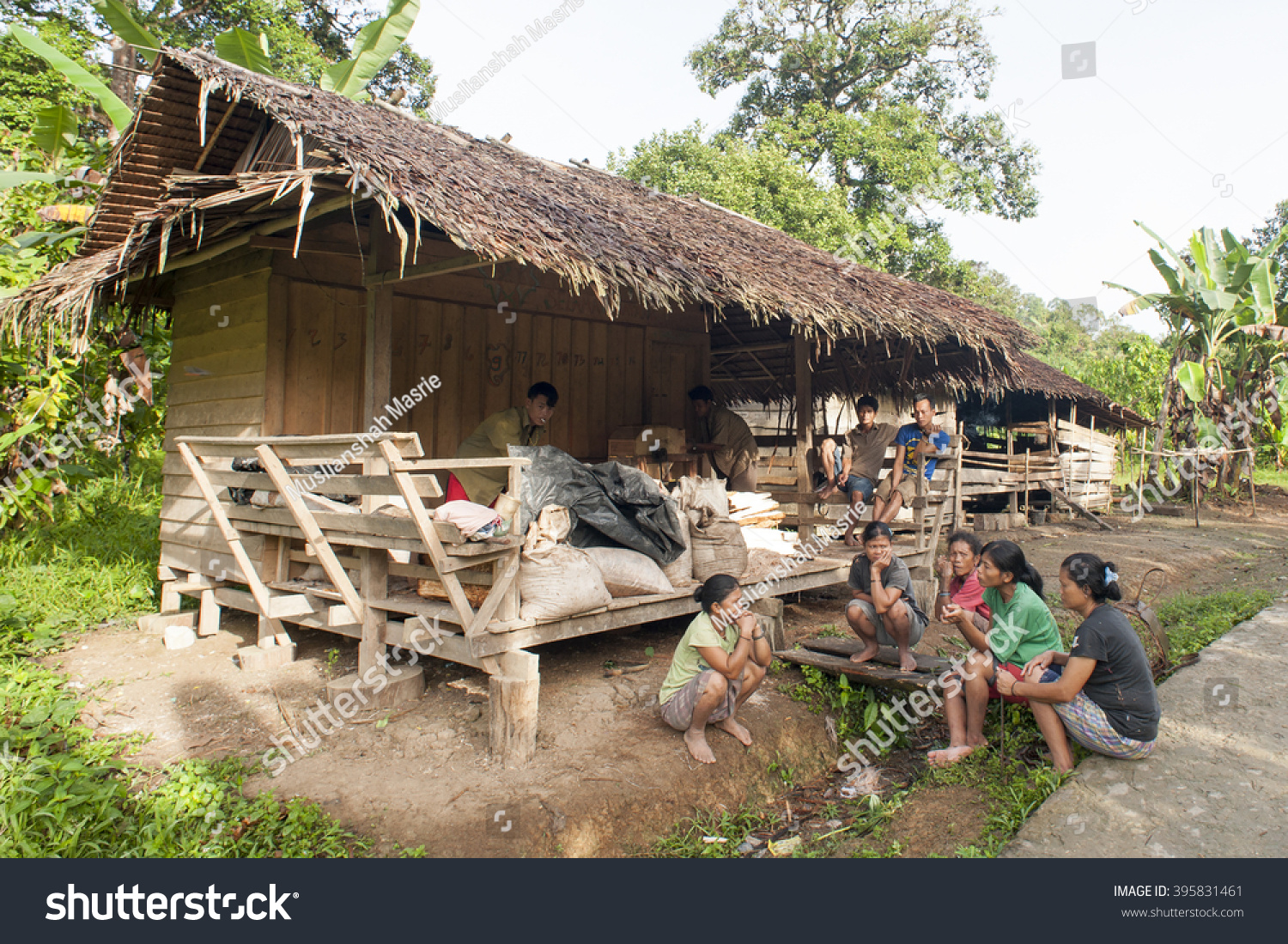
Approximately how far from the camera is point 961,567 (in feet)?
13.7

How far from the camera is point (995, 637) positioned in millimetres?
3820

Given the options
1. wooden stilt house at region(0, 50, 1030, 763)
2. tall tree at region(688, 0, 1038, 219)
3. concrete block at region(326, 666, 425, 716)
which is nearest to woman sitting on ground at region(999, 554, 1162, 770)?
wooden stilt house at region(0, 50, 1030, 763)

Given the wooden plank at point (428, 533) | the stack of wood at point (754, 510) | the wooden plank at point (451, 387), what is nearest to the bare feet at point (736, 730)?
the wooden plank at point (428, 533)

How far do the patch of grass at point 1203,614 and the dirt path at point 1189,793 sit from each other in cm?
105

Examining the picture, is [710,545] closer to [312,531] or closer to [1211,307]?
→ [312,531]

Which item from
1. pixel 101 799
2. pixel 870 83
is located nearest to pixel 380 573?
pixel 101 799

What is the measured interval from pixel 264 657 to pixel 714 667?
9.76 ft

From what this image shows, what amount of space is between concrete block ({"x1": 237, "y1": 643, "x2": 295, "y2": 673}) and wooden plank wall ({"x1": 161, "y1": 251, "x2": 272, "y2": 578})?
798 millimetres

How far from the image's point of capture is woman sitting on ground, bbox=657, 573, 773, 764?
12.3 feet

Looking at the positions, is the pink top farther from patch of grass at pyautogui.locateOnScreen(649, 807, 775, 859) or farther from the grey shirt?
patch of grass at pyautogui.locateOnScreen(649, 807, 775, 859)

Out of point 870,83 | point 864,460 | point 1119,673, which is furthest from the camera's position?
point 870,83
